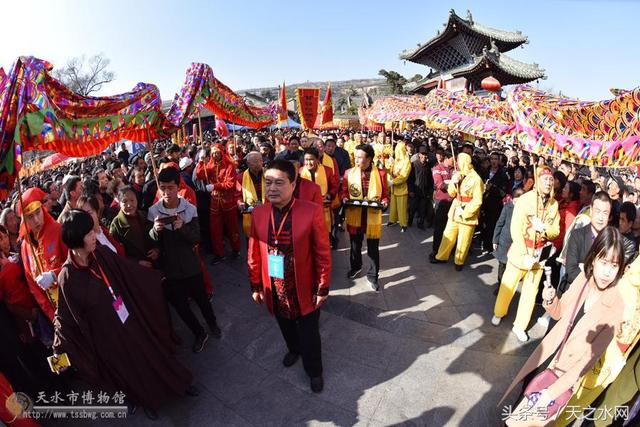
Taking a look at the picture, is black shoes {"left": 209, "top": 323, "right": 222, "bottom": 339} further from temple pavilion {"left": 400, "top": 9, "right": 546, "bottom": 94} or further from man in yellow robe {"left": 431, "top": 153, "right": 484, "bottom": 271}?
temple pavilion {"left": 400, "top": 9, "right": 546, "bottom": 94}

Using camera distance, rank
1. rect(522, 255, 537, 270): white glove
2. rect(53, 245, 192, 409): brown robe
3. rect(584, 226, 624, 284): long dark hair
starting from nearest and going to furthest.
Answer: rect(584, 226, 624, 284): long dark hair < rect(53, 245, 192, 409): brown robe < rect(522, 255, 537, 270): white glove

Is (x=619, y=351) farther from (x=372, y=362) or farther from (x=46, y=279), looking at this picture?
(x=46, y=279)

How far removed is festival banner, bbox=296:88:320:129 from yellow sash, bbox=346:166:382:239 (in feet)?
20.6

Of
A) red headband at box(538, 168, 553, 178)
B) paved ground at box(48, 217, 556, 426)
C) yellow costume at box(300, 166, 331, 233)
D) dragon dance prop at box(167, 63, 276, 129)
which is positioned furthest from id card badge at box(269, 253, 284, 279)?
dragon dance prop at box(167, 63, 276, 129)

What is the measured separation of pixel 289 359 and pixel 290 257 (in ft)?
3.90

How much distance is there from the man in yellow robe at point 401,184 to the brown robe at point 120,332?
4.79 meters

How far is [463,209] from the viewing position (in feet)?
16.0

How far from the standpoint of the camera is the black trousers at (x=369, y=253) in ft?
14.8

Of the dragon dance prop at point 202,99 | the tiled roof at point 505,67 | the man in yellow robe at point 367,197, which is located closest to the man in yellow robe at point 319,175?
the man in yellow robe at point 367,197

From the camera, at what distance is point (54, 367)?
237 cm

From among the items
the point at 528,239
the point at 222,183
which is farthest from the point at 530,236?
the point at 222,183

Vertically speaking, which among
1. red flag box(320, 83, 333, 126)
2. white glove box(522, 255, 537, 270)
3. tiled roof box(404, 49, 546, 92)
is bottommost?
white glove box(522, 255, 537, 270)

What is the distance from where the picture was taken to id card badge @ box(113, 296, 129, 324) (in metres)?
2.52

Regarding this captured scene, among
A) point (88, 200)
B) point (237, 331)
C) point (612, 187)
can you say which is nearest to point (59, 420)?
point (237, 331)
